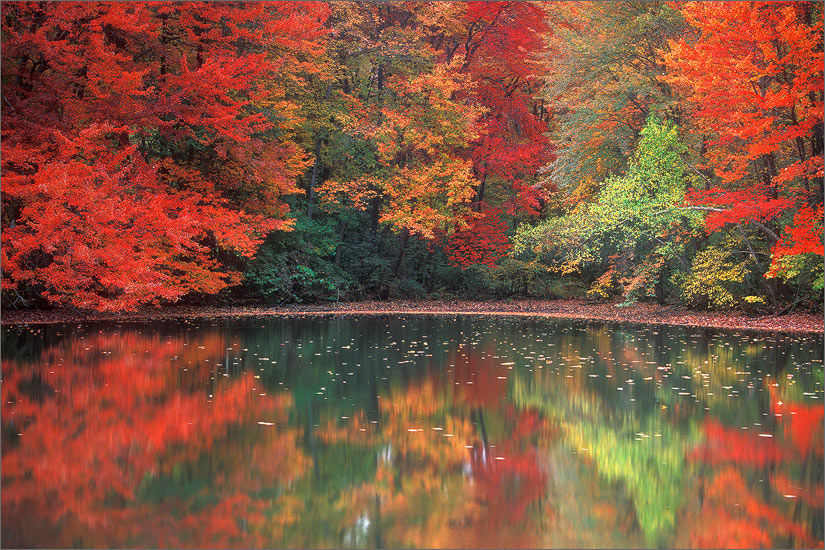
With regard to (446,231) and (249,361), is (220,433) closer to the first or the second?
(249,361)

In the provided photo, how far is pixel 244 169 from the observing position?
2472cm

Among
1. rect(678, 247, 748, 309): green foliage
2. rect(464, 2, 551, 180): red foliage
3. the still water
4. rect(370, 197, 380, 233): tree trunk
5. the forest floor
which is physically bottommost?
the still water

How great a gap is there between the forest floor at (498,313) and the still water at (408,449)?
6.47 meters

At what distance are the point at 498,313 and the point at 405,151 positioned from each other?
24.0 ft

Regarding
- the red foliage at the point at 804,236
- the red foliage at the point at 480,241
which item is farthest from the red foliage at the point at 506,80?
the red foliage at the point at 804,236

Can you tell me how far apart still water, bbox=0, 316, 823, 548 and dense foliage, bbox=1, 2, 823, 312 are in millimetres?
6350

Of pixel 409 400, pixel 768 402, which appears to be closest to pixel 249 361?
pixel 409 400

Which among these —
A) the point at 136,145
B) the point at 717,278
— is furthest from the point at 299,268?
the point at 717,278

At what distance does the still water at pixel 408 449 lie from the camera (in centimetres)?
541

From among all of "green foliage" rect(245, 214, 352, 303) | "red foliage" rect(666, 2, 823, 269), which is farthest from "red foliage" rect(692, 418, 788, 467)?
"green foliage" rect(245, 214, 352, 303)

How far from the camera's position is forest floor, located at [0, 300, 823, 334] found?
21172 millimetres

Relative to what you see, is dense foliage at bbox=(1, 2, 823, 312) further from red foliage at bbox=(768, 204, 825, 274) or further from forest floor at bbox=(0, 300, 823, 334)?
forest floor at bbox=(0, 300, 823, 334)

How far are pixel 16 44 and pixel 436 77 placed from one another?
13294 millimetres

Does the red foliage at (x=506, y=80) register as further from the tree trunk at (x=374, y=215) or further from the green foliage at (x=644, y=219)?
the green foliage at (x=644, y=219)
